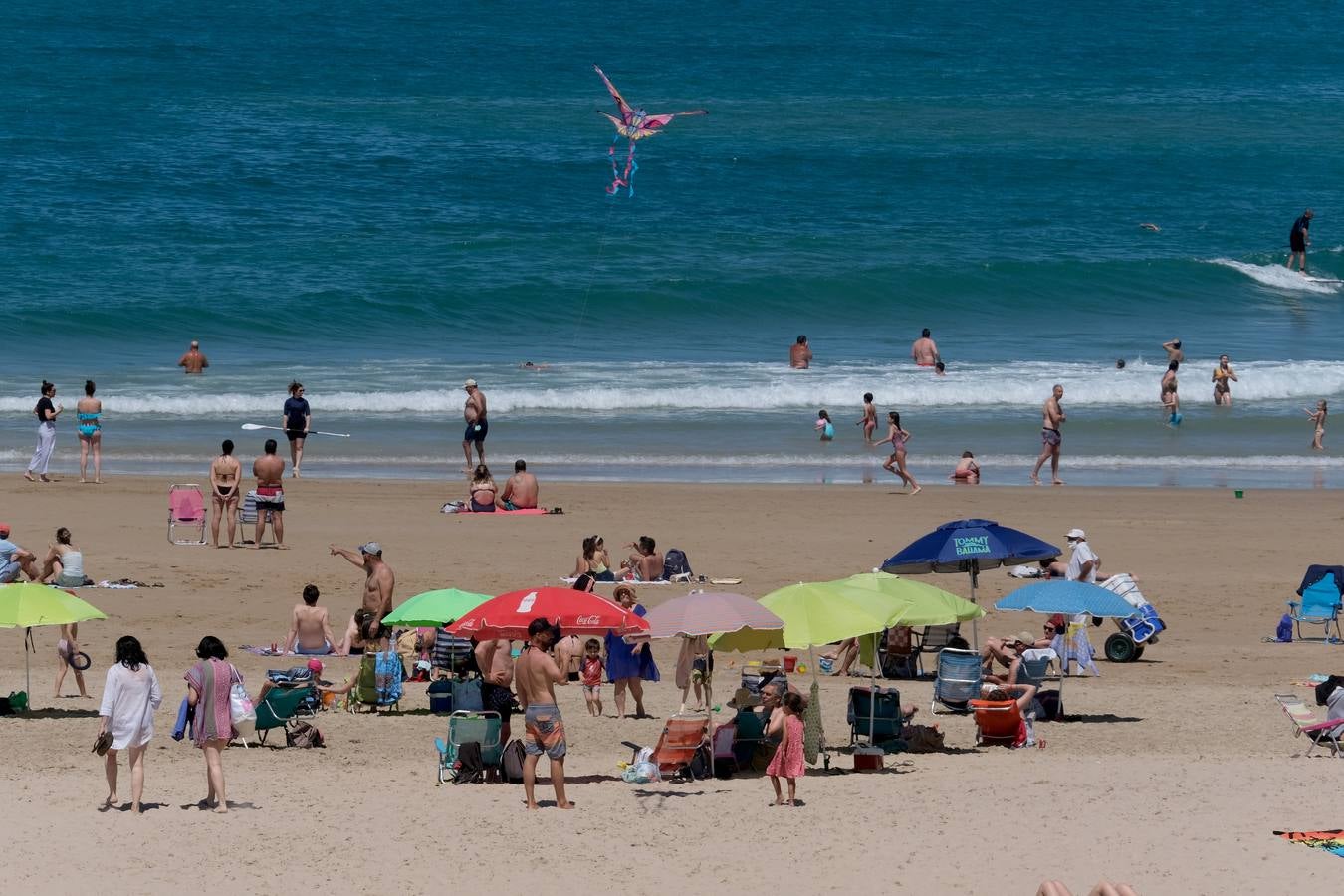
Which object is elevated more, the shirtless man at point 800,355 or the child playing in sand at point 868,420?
the shirtless man at point 800,355

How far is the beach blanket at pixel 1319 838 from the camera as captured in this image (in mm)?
8078

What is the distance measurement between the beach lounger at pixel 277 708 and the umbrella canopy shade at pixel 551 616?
1.25m

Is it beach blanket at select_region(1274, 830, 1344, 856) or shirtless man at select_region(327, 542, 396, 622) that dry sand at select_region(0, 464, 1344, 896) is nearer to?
beach blanket at select_region(1274, 830, 1344, 856)

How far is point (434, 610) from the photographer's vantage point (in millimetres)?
11008

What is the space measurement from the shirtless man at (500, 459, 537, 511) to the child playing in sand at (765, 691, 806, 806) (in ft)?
27.2

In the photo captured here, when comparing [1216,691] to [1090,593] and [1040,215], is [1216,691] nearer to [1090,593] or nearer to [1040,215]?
[1090,593]

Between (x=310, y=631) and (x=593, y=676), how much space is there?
218 cm

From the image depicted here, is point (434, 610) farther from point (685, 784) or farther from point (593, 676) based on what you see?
point (685, 784)

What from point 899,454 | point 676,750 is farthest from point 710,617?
point 899,454

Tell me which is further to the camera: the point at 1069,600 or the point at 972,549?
the point at 972,549

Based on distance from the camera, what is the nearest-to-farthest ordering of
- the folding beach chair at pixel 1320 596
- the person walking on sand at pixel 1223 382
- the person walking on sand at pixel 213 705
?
the person walking on sand at pixel 213 705 < the folding beach chair at pixel 1320 596 < the person walking on sand at pixel 1223 382

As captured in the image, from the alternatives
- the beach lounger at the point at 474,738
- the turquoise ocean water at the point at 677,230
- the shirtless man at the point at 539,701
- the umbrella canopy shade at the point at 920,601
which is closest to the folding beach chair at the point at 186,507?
the turquoise ocean water at the point at 677,230

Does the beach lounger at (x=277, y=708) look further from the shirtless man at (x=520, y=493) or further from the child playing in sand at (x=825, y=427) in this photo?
the child playing in sand at (x=825, y=427)

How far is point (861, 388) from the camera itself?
26.0 m
